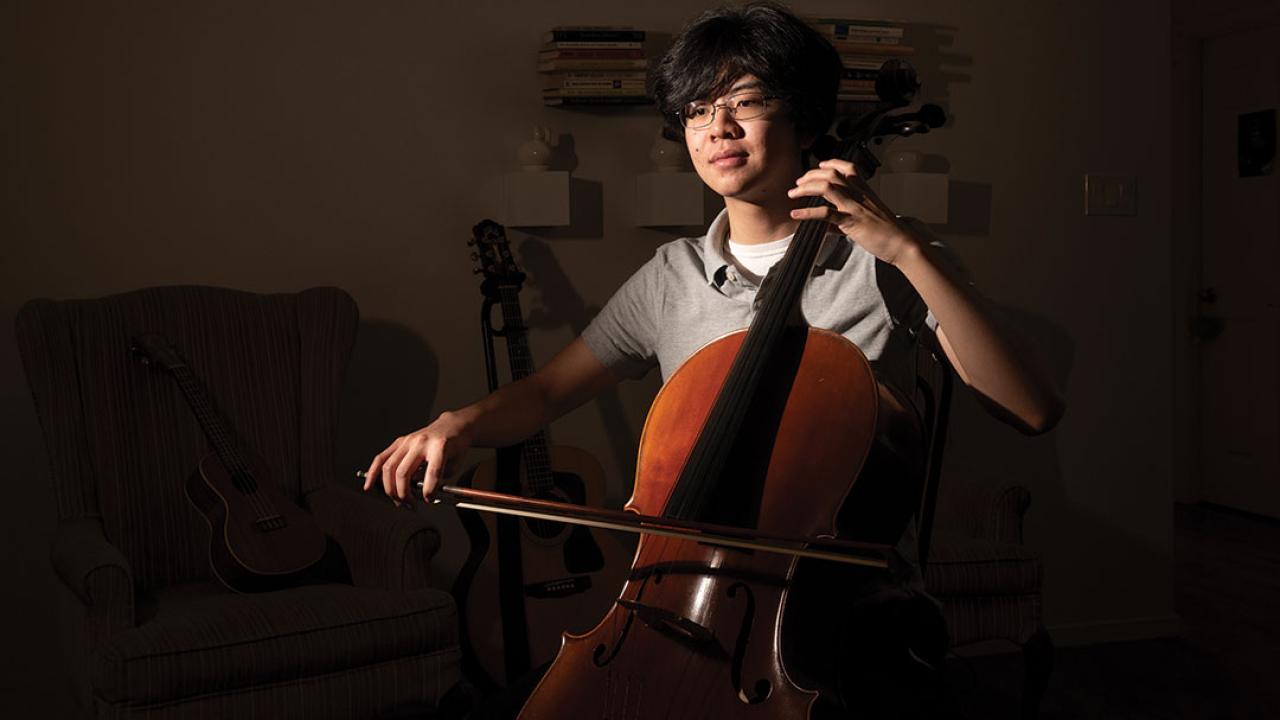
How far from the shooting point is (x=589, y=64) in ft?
8.25

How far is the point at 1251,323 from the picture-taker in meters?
4.53

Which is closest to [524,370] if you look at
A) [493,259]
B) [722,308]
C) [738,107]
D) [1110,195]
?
[493,259]

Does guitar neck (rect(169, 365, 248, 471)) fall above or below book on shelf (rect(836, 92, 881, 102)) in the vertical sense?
below

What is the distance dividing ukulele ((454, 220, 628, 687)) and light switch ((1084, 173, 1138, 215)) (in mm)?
1511

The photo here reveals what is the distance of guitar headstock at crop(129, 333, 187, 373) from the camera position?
2.11m

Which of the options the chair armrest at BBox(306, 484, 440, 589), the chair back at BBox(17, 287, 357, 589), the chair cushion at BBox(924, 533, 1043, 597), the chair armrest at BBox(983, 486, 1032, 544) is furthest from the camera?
the chair armrest at BBox(983, 486, 1032, 544)

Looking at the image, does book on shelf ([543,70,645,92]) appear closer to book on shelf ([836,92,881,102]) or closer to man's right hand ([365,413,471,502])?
book on shelf ([836,92,881,102])

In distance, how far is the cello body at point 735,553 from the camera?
3.34 feet

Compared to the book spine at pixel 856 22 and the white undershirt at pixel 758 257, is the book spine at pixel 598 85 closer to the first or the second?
the book spine at pixel 856 22

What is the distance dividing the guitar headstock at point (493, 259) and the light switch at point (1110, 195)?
150 cm

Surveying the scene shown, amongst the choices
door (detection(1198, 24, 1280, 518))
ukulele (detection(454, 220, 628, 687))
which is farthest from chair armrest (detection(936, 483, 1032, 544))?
door (detection(1198, 24, 1280, 518))

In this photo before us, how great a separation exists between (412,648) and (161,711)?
369mm

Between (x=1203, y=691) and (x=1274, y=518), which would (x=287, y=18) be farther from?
(x=1274, y=518)

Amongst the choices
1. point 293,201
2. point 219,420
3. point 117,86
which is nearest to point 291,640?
point 219,420
